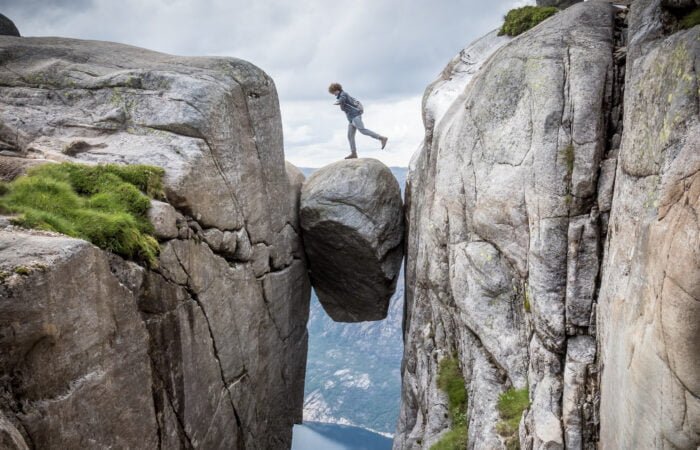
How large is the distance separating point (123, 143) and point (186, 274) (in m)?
4.52

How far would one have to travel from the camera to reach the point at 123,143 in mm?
16125

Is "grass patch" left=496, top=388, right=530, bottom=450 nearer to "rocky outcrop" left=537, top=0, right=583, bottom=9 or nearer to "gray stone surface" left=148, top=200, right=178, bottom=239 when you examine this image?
"gray stone surface" left=148, top=200, right=178, bottom=239

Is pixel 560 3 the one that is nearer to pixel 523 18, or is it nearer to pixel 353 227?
pixel 523 18

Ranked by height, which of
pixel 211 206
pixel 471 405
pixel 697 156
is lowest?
pixel 471 405

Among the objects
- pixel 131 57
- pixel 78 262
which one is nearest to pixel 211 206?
pixel 78 262

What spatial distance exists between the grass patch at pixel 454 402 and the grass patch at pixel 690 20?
10699 millimetres

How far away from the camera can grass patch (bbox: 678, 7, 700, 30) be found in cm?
1057

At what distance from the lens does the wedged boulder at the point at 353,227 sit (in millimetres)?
23781

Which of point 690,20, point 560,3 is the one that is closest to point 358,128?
point 560,3

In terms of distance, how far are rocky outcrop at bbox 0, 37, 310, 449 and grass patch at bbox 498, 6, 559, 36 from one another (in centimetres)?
903

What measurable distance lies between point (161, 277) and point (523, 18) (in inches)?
589

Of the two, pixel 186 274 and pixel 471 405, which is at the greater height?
pixel 186 274

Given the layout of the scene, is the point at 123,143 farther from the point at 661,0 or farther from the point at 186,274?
the point at 661,0

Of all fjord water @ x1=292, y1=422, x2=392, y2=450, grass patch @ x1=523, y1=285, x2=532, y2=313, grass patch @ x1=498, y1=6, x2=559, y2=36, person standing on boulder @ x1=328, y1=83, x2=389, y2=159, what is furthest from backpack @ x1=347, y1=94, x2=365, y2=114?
fjord water @ x1=292, y1=422, x2=392, y2=450
